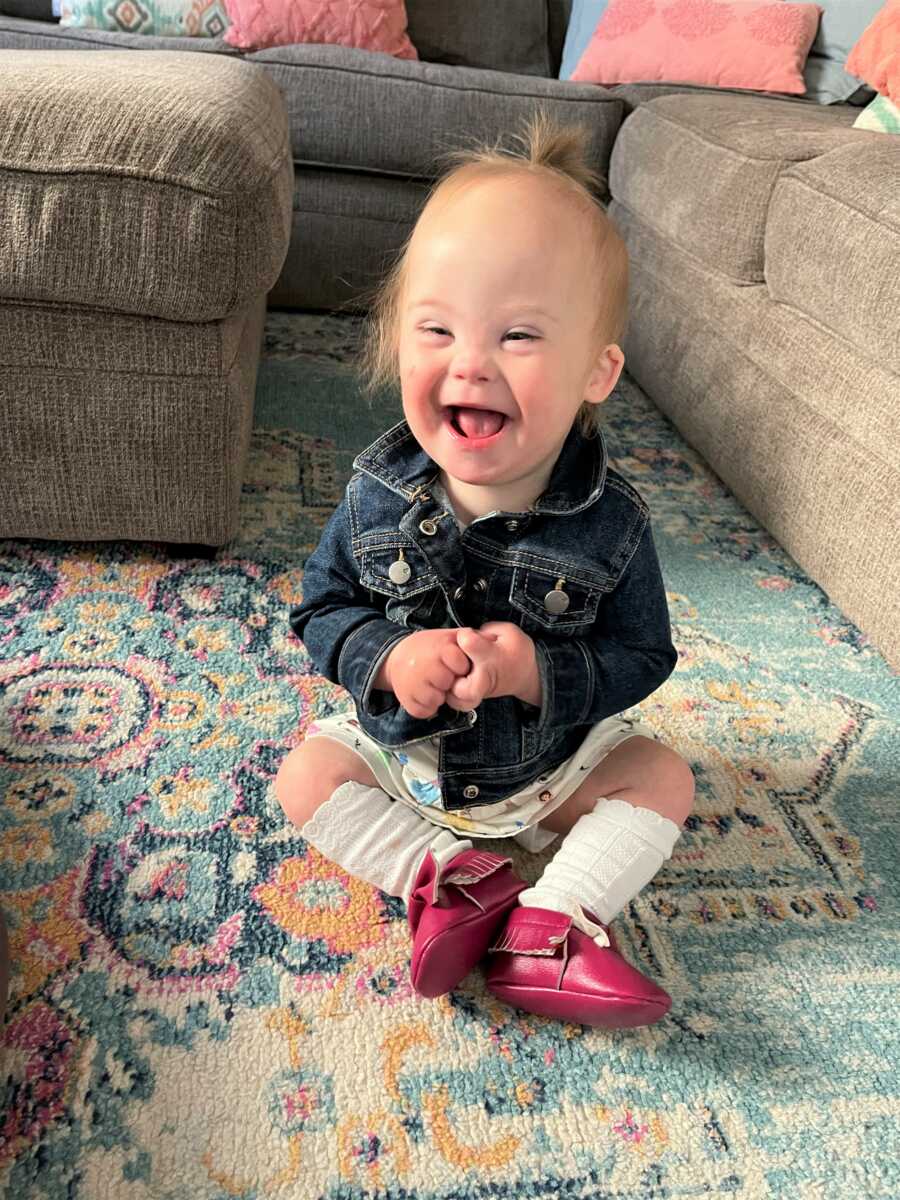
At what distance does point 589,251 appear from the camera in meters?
0.71

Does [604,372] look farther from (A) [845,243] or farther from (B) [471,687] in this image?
(A) [845,243]

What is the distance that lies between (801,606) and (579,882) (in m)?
0.64

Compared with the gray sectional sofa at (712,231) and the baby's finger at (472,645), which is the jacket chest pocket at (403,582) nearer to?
the baby's finger at (472,645)

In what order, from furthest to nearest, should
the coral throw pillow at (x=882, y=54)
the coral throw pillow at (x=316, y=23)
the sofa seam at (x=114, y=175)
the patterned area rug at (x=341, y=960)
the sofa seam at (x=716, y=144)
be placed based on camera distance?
the coral throw pillow at (x=316, y=23)
the coral throw pillow at (x=882, y=54)
the sofa seam at (x=716, y=144)
the sofa seam at (x=114, y=175)
the patterned area rug at (x=341, y=960)

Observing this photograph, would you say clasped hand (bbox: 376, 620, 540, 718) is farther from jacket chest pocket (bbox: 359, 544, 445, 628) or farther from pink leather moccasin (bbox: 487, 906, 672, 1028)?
pink leather moccasin (bbox: 487, 906, 672, 1028)

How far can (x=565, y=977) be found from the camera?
26.8 inches

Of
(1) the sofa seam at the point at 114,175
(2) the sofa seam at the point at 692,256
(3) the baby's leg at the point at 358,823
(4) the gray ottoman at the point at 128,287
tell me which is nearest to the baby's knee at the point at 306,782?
(3) the baby's leg at the point at 358,823

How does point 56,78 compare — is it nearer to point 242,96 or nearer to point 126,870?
point 242,96

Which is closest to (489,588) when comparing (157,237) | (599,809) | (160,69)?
(599,809)

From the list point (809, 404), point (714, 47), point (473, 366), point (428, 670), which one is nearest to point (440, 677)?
point (428, 670)

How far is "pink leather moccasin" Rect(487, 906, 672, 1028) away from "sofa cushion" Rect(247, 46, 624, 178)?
1663 mm

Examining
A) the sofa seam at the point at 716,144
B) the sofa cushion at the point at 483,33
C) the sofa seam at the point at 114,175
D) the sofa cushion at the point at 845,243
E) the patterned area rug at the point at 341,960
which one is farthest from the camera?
the sofa cushion at the point at 483,33

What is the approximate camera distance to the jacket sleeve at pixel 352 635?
75cm

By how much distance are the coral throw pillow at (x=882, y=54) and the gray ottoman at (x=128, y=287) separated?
1.25 meters
